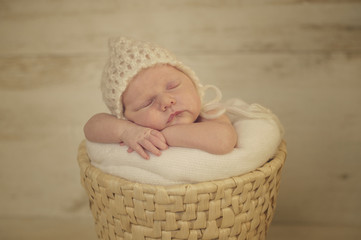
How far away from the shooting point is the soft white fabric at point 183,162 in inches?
26.9

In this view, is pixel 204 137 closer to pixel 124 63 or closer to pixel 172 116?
pixel 172 116

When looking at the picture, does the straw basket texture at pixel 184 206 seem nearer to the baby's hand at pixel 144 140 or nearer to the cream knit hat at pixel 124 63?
the baby's hand at pixel 144 140

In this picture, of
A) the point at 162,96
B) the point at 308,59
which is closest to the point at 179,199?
the point at 162,96

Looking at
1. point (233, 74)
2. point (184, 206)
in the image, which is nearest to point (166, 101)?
point (184, 206)

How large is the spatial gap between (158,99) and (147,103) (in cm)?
4

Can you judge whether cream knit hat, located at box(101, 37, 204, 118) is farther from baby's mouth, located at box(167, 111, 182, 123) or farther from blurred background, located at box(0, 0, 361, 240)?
blurred background, located at box(0, 0, 361, 240)

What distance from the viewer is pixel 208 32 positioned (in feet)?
4.12

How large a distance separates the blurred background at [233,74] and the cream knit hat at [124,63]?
1.43 ft

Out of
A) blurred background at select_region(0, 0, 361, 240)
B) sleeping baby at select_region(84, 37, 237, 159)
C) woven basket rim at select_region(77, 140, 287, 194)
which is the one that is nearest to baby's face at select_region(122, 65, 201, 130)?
sleeping baby at select_region(84, 37, 237, 159)

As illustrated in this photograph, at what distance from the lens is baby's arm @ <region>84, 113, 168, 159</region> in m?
0.73

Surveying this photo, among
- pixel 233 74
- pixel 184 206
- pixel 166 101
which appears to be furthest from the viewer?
pixel 233 74

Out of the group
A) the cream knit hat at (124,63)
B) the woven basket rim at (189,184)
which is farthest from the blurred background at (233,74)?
the woven basket rim at (189,184)

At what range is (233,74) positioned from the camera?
1289 millimetres

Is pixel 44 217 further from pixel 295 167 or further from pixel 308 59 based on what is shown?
pixel 308 59
